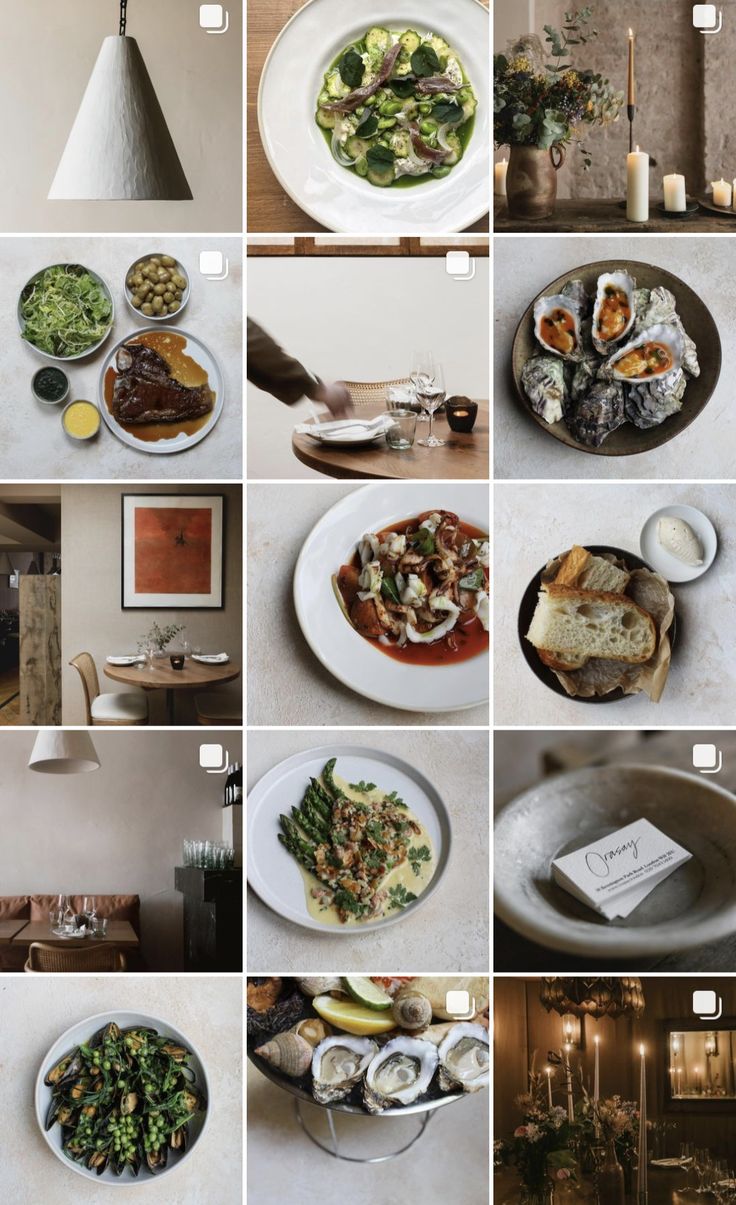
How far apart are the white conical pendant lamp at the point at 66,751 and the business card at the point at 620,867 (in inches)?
37.4

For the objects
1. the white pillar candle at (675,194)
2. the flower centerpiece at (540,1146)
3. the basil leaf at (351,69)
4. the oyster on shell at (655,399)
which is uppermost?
the basil leaf at (351,69)

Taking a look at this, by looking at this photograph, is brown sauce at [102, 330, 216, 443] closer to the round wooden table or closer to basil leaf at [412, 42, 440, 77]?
the round wooden table

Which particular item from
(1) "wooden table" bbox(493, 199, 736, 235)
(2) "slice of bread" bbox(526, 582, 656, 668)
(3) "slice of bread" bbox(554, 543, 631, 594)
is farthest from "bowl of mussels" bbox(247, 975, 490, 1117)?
(1) "wooden table" bbox(493, 199, 736, 235)

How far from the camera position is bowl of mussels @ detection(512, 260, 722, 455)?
2059 mm

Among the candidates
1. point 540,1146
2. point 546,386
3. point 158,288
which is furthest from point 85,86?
point 540,1146

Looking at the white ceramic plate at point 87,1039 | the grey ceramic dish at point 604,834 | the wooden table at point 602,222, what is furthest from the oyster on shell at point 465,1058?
the wooden table at point 602,222

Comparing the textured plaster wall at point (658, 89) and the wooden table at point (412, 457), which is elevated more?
the textured plaster wall at point (658, 89)

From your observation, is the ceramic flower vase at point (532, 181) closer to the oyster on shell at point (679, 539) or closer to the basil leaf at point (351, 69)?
the basil leaf at point (351, 69)

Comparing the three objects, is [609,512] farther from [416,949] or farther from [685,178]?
[416,949]

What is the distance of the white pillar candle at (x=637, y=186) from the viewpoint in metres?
2.08

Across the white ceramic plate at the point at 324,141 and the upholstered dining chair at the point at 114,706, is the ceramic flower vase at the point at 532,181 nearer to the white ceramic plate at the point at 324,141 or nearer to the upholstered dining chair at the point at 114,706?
the white ceramic plate at the point at 324,141

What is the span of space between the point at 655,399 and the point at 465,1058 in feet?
4.44

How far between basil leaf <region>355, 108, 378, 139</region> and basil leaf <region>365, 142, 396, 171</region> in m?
0.03

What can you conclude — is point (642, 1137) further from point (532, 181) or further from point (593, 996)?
point (532, 181)
